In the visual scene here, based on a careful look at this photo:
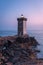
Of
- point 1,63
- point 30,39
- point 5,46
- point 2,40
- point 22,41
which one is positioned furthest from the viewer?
point 30,39

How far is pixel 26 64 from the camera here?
10414mm

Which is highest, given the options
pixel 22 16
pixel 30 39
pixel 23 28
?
pixel 22 16

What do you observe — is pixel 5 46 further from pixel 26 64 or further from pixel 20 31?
pixel 26 64

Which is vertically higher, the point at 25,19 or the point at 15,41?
the point at 25,19

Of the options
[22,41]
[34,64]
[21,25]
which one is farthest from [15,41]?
[34,64]

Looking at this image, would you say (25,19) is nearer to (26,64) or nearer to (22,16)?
(22,16)

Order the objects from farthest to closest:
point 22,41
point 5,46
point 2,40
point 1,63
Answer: point 22,41 → point 2,40 → point 5,46 → point 1,63

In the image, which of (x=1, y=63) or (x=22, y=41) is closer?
(x=1, y=63)

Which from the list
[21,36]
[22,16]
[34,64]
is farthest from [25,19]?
[34,64]

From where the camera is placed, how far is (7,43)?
18.7 metres

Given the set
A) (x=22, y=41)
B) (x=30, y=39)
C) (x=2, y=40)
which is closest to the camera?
(x=2, y=40)

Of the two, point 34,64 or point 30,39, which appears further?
point 30,39

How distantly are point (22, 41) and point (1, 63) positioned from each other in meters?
11.4

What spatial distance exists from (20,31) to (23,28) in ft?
1.68
